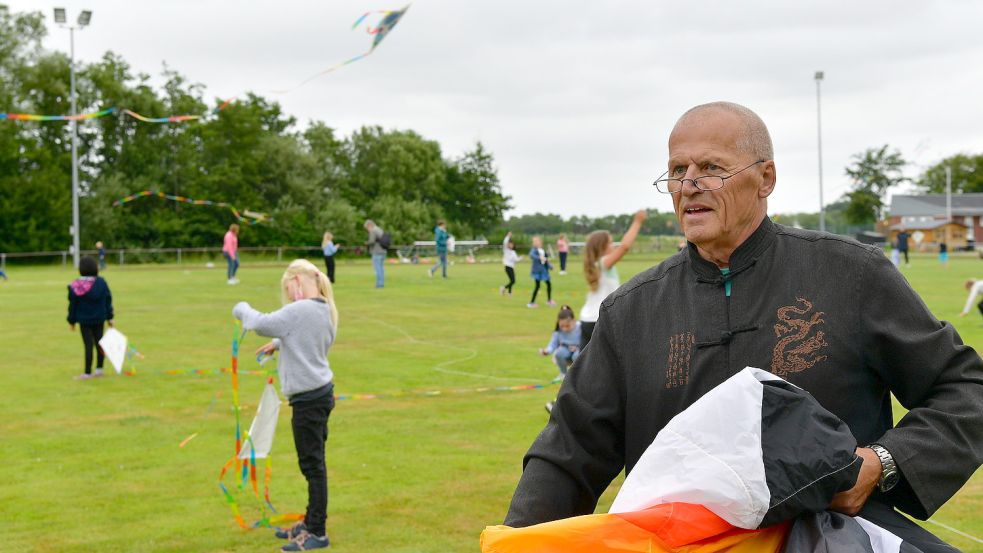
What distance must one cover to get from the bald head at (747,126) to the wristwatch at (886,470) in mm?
784

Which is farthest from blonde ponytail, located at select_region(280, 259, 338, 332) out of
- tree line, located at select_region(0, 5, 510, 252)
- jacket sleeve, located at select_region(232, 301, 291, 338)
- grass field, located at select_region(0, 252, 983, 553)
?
tree line, located at select_region(0, 5, 510, 252)

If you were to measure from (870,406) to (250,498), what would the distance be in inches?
273

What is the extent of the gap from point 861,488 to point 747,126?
929mm

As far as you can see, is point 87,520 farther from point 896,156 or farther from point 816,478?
point 896,156

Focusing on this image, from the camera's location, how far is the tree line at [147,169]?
5756cm

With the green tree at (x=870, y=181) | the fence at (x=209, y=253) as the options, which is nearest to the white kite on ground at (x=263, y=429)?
the fence at (x=209, y=253)

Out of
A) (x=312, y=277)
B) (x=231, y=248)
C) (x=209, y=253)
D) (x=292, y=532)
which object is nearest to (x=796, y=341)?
(x=292, y=532)

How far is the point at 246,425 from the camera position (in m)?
11.7

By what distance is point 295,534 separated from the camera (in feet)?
24.6

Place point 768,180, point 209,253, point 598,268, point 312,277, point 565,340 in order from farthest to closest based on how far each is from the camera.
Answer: point 209,253, point 565,340, point 598,268, point 312,277, point 768,180

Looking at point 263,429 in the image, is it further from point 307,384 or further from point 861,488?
point 861,488

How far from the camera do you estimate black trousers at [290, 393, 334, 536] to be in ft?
24.5

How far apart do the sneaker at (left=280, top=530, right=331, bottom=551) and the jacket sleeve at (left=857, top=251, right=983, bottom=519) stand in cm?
541

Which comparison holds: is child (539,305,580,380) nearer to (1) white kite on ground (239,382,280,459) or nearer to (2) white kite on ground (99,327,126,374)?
(1) white kite on ground (239,382,280,459)
